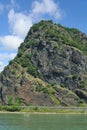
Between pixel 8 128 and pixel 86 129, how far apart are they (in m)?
19.9

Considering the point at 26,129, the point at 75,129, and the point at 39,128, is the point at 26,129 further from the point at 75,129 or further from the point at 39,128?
the point at 75,129

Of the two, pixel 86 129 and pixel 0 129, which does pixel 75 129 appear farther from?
pixel 0 129

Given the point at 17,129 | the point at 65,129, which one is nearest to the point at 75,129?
the point at 65,129

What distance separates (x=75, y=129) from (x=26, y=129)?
12842 millimetres

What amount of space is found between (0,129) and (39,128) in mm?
10257

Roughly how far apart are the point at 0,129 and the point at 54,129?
532 inches

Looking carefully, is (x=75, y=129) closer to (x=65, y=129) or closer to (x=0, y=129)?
(x=65, y=129)

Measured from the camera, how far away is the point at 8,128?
9544 cm

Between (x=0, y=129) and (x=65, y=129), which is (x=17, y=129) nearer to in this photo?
(x=0, y=129)

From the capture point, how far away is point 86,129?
9594 centimetres

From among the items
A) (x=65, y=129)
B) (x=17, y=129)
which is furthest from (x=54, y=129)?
(x=17, y=129)

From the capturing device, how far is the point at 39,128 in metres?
96.1

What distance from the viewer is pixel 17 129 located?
9194 centimetres

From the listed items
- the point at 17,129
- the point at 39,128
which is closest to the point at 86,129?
the point at 39,128
